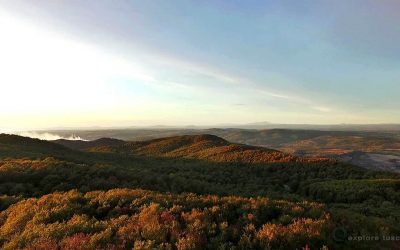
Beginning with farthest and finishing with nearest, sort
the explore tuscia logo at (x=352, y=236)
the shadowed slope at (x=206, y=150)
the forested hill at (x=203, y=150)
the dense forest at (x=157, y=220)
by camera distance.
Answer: the shadowed slope at (x=206, y=150) → the forested hill at (x=203, y=150) → the explore tuscia logo at (x=352, y=236) → the dense forest at (x=157, y=220)

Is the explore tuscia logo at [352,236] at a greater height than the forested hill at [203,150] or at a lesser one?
greater

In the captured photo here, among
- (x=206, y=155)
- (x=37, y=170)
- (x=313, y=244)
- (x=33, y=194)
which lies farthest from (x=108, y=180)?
(x=206, y=155)

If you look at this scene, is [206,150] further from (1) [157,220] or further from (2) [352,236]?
(2) [352,236]

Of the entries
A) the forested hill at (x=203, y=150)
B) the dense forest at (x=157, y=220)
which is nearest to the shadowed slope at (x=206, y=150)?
the forested hill at (x=203, y=150)

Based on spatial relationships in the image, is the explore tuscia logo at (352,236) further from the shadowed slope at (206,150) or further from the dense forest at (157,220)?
the shadowed slope at (206,150)

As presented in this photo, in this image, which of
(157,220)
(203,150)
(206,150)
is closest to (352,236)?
(157,220)

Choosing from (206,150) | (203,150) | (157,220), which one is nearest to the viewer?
(157,220)
